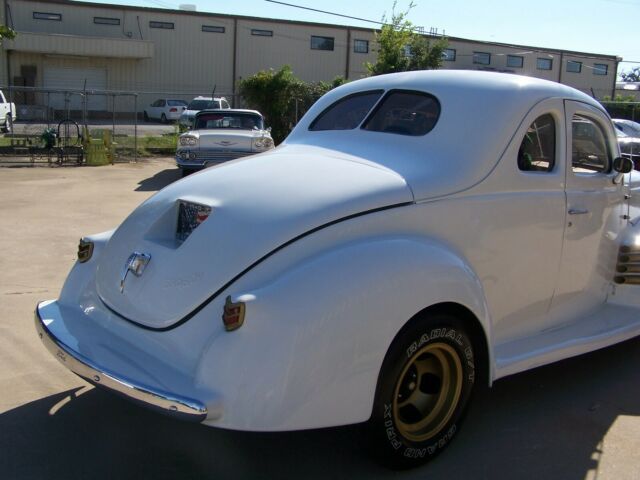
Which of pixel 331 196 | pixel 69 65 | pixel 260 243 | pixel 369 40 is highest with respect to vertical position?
pixel 369 40

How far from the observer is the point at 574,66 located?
168ft

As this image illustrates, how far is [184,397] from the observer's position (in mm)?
2770

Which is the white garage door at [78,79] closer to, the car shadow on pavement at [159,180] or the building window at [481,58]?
the car shadow on pavement at [159,180]

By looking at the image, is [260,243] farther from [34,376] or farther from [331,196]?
[34,376]

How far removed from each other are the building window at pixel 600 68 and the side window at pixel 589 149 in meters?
52.2

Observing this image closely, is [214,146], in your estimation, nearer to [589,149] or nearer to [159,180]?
[159,180]

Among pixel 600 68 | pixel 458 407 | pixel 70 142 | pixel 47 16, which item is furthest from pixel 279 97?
pixel 600 68

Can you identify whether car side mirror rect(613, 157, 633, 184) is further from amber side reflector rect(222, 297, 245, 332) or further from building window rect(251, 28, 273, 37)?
building window rect(251, 28, 273, 37)

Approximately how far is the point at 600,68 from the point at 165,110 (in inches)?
1332

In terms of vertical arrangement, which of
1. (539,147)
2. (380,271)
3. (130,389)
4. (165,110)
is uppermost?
(539,147)

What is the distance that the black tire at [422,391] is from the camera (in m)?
3.10

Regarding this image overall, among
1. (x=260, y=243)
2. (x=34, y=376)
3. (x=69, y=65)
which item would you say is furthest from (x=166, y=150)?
(x=69, y=65)

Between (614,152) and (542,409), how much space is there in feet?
6.08

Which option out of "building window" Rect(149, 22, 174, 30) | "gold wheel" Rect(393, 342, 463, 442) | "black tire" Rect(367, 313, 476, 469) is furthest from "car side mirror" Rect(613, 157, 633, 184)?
"building window" Rect(149, 22, 174, 30)
